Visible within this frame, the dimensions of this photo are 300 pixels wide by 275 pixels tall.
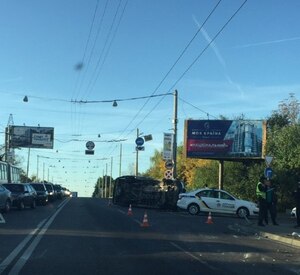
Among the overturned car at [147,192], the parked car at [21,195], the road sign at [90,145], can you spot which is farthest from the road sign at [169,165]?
the road sign at [90,145]

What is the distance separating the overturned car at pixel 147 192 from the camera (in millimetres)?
37844

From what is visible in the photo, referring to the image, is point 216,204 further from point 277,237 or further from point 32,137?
point 32,137

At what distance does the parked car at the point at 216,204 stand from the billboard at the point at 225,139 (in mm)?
12349

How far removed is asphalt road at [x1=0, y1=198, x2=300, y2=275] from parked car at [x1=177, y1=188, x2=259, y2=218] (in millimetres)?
12498

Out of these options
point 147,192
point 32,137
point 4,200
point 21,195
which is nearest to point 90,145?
point 32,137

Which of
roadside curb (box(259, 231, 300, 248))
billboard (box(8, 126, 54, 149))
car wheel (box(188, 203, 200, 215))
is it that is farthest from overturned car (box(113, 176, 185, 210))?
billboard (box(8, 126, 54, 149))

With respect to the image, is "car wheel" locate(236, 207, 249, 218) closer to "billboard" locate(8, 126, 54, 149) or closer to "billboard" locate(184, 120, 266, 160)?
"billboard" locate(184, 120, 266, 160)

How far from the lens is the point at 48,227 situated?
19141 millimetres

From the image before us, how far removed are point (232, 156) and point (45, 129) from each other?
42844mm

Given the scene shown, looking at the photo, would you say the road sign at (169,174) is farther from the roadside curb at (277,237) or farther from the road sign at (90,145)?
the road sign at (90,145)

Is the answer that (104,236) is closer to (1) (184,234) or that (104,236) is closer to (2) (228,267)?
(1) (184,234)

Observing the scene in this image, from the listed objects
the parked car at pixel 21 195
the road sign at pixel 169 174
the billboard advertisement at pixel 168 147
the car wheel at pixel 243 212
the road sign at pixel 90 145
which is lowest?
the car wheel at pixel 243 212

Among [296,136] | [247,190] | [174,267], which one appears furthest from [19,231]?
[247,190]

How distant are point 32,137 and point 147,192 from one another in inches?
1758
